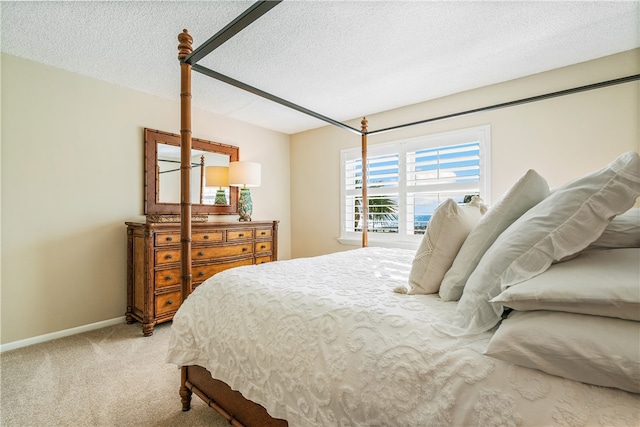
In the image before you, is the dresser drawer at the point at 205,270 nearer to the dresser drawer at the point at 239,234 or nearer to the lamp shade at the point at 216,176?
the dresser drawer at the point at 239,234

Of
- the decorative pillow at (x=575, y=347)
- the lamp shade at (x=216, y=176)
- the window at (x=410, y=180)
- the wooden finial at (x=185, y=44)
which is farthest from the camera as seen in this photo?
the lamp shade at (x=216, y=176)

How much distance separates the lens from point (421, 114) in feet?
11.4

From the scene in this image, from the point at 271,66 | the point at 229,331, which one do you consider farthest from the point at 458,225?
the point at 271,66

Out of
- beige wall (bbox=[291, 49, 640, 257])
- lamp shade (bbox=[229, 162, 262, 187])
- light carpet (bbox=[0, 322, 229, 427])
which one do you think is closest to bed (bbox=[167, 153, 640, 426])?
light carpet (bbox=[0, 322, 229, 427])

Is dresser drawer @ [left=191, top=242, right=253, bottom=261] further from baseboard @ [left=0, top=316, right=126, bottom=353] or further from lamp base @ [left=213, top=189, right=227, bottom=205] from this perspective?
baseboard @ [left=0, top=316, right=126, bottom=353]

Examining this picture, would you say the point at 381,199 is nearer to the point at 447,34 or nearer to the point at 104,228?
the point at 447,34

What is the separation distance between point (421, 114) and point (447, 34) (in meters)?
1.35

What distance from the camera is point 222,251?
317 centimetres

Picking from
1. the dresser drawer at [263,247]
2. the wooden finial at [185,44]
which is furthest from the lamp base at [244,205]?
the wooden finial at [185,44]

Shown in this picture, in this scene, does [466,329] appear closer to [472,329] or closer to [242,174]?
[472,329]

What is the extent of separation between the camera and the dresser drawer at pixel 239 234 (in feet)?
10.6

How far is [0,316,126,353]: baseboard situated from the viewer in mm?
2376

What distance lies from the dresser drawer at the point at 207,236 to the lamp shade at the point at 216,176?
0.88 meters

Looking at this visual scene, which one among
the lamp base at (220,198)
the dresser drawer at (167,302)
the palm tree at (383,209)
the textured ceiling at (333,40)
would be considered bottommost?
the dresser drawer at (167,302)
